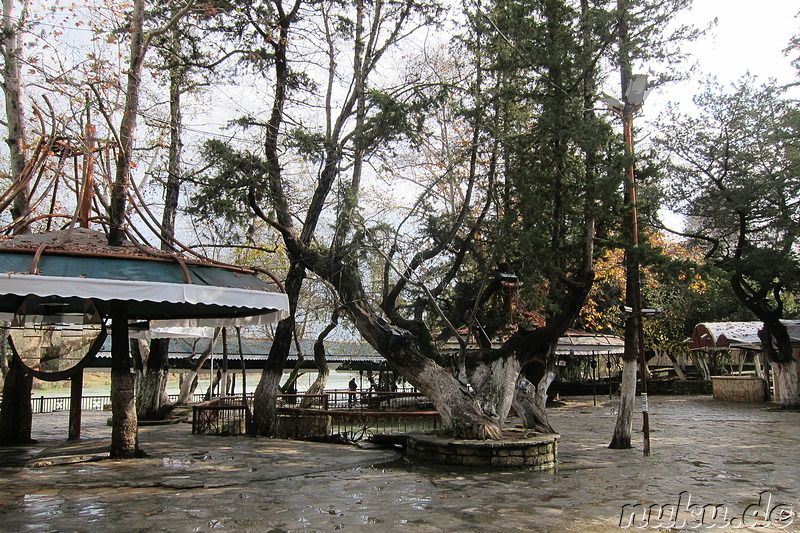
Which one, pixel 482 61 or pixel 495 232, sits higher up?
pixel 482 61

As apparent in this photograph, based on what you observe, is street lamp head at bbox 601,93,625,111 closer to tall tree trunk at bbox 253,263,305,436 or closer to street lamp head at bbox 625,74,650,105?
street lamp head at bbox 625,74,650,105

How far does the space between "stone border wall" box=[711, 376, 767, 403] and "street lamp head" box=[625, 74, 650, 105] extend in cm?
2079

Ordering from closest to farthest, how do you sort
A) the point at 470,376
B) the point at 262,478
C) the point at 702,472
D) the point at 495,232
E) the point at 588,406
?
1. the point at 262,478
2. the point at 702,472
3. the point at 470,376
4. the point at 495,232
5. the point at 588,406

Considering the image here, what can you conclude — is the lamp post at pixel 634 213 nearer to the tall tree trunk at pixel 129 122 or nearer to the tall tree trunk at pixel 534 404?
the tall tree trunk at pixel 534 404

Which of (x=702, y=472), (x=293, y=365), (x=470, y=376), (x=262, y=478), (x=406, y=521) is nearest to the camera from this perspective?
(x=406, y=521)

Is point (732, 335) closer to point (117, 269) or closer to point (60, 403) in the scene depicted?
point (117, 269)

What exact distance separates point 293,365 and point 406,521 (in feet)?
61.6

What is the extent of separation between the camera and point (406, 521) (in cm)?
670

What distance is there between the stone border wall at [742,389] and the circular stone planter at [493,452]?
813 inches

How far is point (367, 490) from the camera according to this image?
27.8 ft

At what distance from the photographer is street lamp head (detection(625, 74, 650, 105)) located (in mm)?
11469

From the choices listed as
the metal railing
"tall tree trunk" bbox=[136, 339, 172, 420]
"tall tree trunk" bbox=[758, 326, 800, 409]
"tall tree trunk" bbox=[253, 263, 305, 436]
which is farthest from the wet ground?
the metal railing

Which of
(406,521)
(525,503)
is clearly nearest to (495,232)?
(525,503)

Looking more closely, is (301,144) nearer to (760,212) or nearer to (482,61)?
(482,61)
